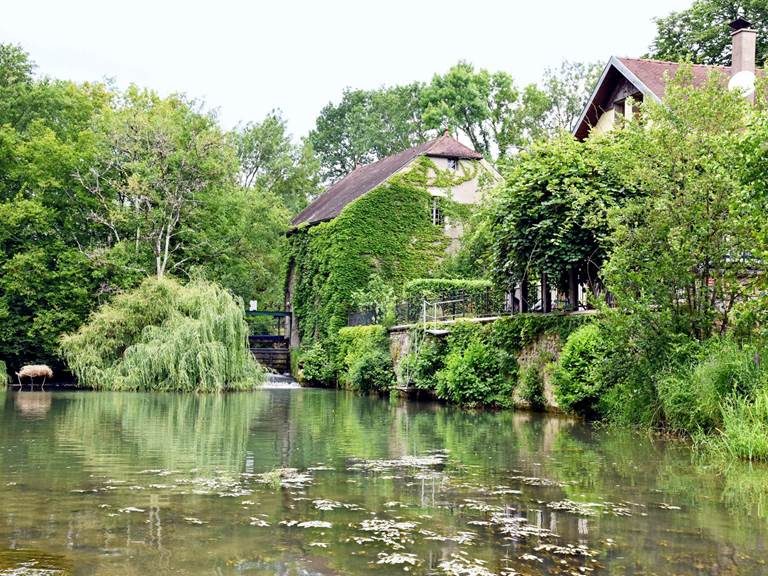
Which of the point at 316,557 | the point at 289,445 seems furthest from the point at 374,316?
the point at 316,557

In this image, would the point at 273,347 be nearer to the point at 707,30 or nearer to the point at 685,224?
the point at 707,30

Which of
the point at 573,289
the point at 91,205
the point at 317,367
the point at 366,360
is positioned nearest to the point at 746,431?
the point at 573,289

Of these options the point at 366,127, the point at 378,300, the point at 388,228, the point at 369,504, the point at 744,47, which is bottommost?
the point at 369,504

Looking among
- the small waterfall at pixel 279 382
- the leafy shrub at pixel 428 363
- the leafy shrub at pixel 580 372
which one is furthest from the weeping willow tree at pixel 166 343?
the leafy shrub at pixel 580 372

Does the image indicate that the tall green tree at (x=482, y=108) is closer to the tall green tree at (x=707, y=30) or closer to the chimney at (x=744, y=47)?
the tall green tree at (x=707, y=30)

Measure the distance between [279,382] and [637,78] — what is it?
19920mm

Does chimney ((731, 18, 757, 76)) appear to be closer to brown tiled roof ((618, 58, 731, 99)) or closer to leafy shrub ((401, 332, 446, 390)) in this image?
brown tiled roof ((618, 58, 731, 99))

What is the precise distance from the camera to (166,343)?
29281 mm

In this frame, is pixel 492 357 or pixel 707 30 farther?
pixel 707 30

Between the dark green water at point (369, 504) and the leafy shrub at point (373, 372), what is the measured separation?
14216mm

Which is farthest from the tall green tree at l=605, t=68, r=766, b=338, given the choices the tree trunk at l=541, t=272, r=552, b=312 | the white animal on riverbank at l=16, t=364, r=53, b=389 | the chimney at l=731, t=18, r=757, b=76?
the white animal on riverbank at l=16, t=364, r=53, b=389

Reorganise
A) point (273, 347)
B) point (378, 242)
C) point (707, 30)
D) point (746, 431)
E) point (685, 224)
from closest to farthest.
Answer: point (746, 431)
point (685, 224)
point (707, 30)
point (378, 242)
point (273, 347)

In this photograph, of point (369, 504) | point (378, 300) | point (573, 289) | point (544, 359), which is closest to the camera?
point (369, 504)

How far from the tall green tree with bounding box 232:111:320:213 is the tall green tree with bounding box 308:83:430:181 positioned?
4.43 metres
